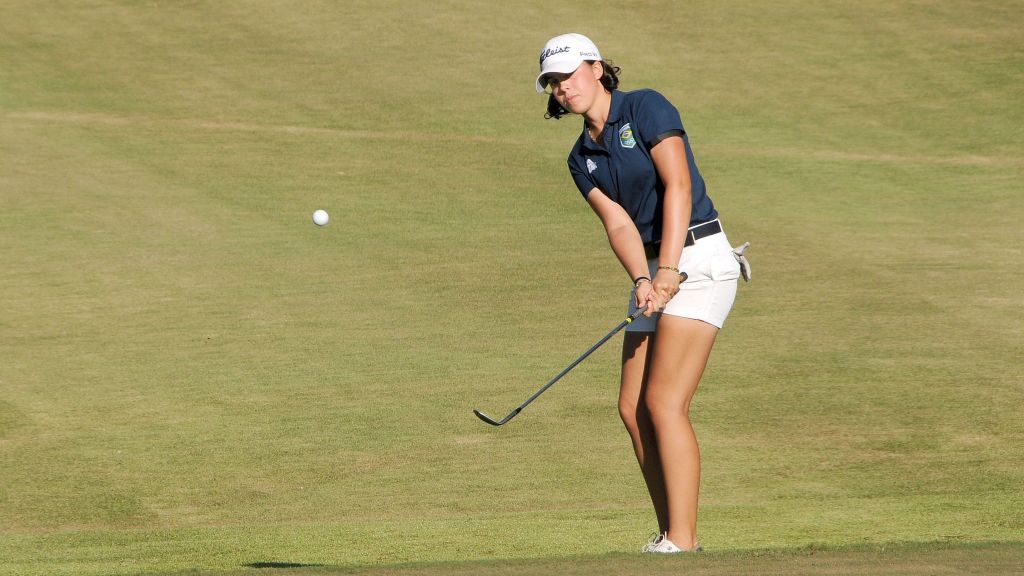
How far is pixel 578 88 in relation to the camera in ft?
18.2

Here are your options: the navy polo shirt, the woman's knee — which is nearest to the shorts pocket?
the navy polo shirt

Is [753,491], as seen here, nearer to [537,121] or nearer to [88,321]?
[88,321]

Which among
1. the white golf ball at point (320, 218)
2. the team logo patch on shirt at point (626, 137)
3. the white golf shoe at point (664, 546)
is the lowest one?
the white golf ball at point (320, 218)

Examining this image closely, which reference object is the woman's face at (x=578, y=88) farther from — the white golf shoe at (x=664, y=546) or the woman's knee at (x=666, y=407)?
the white golf shoe at (x=664, y=546)

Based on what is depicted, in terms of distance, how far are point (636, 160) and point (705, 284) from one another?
531 millimetres

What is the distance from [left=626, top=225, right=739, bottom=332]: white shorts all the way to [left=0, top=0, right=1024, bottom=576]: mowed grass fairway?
3.23 ft

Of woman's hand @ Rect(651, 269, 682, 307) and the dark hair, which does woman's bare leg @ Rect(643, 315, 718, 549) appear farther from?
the dark hair

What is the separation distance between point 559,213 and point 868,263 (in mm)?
3377

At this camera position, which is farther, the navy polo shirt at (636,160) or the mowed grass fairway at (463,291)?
the mowed grass fairway at (463,291)

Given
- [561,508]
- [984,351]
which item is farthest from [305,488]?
[984,351]

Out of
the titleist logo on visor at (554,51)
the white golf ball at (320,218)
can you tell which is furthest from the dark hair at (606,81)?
the white golf ball at (320,218)

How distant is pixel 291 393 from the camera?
9148mm

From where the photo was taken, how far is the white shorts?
18.0ft

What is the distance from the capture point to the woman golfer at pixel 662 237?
17.6ft
